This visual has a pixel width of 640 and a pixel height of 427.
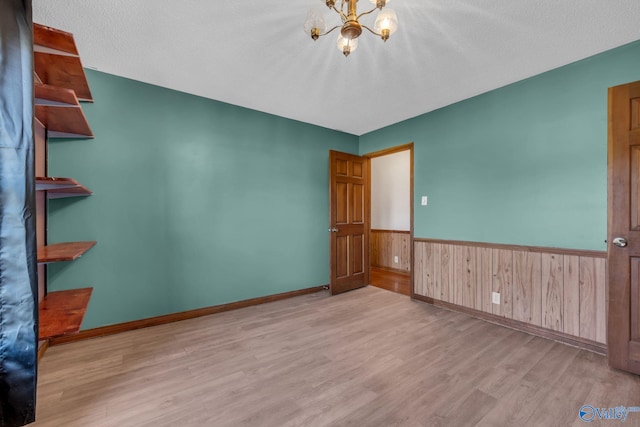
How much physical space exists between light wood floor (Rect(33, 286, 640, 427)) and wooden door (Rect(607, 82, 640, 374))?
236 millimetres

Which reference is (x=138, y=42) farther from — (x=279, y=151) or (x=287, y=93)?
(x=279, y=151)

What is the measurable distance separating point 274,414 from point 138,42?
281cm

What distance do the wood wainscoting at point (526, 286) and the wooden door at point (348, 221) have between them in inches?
40.3

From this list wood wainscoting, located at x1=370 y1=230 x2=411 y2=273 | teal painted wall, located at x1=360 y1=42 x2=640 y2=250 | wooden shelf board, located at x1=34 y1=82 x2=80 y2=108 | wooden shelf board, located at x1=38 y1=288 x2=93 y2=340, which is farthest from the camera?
wood wainscoting, located at x1=370 y1=230 x2=411 y2=273

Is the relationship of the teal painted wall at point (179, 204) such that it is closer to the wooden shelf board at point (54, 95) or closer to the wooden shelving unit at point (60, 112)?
the wooden shelving unit at point (60, 112)

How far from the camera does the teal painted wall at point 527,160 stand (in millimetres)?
2209

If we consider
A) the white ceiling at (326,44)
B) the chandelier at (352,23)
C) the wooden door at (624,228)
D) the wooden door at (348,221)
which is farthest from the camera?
the wooden door at (348,221)

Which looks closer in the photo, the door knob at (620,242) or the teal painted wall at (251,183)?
the door knob at (620,242)

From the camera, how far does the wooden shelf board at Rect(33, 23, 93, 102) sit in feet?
4.07

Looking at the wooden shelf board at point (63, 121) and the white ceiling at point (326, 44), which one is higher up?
the white ceiling at point (326, 44)

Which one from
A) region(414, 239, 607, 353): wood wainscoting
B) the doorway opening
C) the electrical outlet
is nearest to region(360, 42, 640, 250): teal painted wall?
region(414, 239, 607, 353): wood wainscoting

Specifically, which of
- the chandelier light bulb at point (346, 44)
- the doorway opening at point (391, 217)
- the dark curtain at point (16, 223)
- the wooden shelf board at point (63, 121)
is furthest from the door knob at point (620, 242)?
the wooden shelf board at point (63, 121)

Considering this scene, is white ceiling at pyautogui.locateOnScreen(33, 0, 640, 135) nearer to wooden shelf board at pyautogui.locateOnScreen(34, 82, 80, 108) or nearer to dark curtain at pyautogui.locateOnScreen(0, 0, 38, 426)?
wooden shelf board at pyautogui.locateOnScreen(34, 82, 80, 108)

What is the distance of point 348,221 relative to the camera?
13.0 feet
